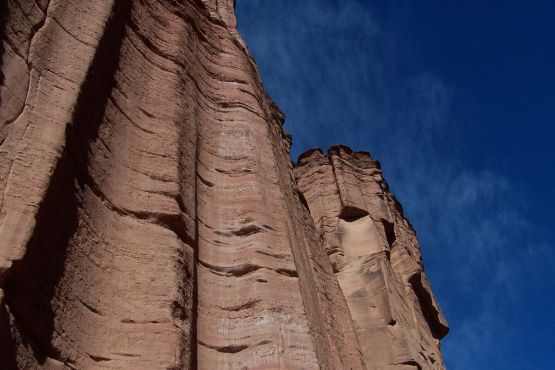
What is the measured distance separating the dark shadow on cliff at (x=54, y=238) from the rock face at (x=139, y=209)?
14 mm

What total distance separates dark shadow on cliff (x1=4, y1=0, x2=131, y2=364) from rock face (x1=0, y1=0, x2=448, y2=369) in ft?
0.05

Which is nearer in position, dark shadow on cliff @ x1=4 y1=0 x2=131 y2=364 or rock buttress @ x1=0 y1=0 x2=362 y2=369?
dark shadow on cliff @ x1=4 y1=0 x2=131 y2=364

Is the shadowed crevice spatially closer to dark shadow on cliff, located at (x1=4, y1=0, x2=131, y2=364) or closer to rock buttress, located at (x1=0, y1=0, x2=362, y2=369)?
rock buttress, located at (x1=0, y1=0, x2=362, y2=369)

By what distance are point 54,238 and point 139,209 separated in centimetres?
126

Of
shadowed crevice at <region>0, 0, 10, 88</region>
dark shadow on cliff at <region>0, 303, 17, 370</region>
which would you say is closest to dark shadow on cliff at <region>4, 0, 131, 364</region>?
dark shadow on cliff at <region>0, 303, 17, 370</region>

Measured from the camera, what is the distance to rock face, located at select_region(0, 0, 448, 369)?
346 cm

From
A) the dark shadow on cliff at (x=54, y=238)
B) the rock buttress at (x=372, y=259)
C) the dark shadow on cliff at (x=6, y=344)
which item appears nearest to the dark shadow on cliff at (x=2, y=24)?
the dark shadow on cliff at (x=54, y=238)

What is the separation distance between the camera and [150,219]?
4836 mm

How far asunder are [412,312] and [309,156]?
6519mm

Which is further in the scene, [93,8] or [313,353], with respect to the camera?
[93,8]

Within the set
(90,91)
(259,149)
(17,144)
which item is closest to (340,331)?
(259,149)

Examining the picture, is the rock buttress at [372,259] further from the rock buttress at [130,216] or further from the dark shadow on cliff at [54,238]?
the dark shadow on cliff at [54,238]

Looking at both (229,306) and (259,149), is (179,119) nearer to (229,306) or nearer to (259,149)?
(259,149)

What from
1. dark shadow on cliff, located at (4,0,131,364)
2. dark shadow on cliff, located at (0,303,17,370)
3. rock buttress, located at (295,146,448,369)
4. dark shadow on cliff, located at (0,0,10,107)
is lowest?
dark shadow on cliff, located at (0,303,17,370)
